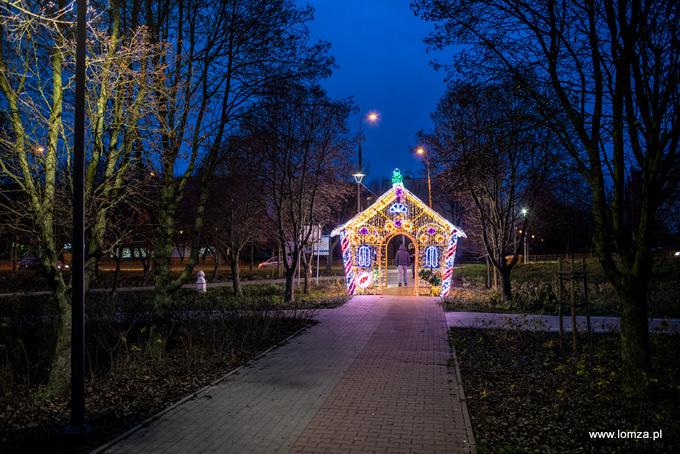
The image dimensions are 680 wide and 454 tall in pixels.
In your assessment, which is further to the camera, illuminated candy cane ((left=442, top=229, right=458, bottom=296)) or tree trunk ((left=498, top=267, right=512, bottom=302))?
illuminated candy cane ((left=442, top=229, right=458, bottom=296))

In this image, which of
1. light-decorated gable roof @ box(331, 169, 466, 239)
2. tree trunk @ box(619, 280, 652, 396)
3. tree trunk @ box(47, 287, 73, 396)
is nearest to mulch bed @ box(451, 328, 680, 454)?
tree trunk @ box(619, 280, 652, 396)

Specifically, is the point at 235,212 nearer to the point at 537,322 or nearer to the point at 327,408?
the point at 537,322

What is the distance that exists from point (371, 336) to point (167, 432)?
673cm

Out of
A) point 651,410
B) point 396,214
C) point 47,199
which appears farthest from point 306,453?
point 396,214

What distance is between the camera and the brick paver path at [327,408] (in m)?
5.12

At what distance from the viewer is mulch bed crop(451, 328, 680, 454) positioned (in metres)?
5.01

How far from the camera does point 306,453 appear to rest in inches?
190

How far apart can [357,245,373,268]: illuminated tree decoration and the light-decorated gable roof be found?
60 centimetres

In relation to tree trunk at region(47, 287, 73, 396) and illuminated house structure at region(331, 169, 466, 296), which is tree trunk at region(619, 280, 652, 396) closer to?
tree trunk at region(47, 287, 73, 396)

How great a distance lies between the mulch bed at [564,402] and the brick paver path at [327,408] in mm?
341

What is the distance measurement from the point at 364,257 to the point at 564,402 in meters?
14.4

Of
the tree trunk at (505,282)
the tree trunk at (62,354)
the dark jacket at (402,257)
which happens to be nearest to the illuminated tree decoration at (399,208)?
the dark jacket at (402,257)

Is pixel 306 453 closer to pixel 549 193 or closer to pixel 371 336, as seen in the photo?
pixel 371 336

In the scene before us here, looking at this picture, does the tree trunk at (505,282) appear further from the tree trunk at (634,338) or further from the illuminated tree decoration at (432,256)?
the tree trunk at (634,338)
